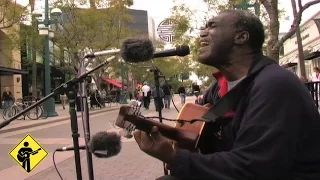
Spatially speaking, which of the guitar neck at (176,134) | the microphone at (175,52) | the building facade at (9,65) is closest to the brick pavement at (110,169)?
the microphone at (175,52)

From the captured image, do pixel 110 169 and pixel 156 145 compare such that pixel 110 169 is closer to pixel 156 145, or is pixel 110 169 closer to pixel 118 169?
pixel 118 169

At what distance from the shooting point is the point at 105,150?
2605mm

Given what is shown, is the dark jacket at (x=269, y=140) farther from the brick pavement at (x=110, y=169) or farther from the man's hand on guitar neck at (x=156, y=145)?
the brick pavement at (x=110, y=169)

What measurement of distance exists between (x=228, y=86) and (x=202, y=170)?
0.51 m

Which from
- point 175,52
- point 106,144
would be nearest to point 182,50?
point 175,52

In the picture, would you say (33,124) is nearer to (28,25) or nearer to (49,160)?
(49,160)

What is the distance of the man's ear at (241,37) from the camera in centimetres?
184

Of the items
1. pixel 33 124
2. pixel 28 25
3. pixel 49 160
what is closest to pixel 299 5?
pixel 49 160

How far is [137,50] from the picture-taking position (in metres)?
2.65

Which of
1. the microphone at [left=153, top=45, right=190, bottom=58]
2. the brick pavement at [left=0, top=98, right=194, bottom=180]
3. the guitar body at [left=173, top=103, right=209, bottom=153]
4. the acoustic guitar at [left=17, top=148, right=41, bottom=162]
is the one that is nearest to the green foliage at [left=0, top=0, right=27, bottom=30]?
the brick pavement at [left=0, top=98, right=194, bottom=180]

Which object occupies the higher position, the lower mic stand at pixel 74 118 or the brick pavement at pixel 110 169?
the lower mic stand at pixel 74 118

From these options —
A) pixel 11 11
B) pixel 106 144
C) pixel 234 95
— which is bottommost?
pixel 106 144

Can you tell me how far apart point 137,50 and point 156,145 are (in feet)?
3.46

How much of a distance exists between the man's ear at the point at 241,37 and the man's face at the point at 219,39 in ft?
0.06
